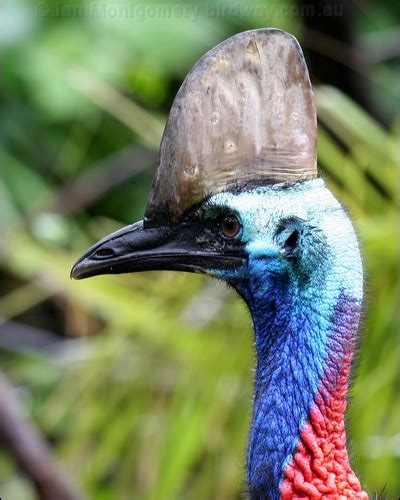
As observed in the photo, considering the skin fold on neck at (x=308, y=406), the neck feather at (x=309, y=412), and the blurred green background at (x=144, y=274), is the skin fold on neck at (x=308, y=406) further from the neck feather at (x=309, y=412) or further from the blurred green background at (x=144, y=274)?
the blurred green background at (x=144, y=274)

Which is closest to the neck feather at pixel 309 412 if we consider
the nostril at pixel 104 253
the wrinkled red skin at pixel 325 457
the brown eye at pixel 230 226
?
the wrinkled red skin at pixel 325 457

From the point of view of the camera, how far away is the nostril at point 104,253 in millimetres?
1840

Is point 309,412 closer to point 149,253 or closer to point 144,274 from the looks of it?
point 149,253

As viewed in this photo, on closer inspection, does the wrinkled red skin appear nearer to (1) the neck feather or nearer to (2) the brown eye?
(1) the neck feather

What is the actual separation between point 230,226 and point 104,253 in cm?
19

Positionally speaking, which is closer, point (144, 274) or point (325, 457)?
point (325, 457)

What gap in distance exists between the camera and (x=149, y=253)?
6.03ft

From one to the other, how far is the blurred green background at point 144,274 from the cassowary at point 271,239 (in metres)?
0.69

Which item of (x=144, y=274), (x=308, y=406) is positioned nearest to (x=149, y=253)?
(x=308, y=406)

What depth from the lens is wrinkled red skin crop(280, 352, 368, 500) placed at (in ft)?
5.73

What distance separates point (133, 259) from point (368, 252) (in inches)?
53.2

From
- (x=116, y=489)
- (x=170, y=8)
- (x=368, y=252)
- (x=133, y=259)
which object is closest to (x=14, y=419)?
(x=116, y=489)

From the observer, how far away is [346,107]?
3129 millimetres

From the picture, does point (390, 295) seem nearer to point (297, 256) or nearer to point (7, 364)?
point (297, 256)
